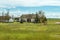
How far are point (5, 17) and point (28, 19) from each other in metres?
10.4

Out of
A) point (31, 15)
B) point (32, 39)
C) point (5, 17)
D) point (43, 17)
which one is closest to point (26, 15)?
point (31, 15)

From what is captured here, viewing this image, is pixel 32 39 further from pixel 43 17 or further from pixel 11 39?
pixel 43 17

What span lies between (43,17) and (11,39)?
53.6 metres

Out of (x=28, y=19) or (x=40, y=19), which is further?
(x=28, y=19)

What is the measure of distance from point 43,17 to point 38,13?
641 cm

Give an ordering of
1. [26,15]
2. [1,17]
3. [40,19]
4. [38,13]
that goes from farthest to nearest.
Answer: [26,15], [1,17], [38,13], [40,19]

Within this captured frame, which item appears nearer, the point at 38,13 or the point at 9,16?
the point at 38,13

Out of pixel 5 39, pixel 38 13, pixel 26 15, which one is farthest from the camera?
pixel 26 15

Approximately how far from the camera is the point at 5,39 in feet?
79.0

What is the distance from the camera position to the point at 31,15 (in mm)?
93500

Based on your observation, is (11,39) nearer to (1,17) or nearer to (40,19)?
(40,19)

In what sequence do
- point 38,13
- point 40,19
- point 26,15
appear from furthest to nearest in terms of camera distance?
1. point 26,15
2. point 38,13
3. point 40,19

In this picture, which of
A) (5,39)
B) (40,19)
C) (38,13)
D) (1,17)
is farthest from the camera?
(1,17)

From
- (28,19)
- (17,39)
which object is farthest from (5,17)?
(17,39)
